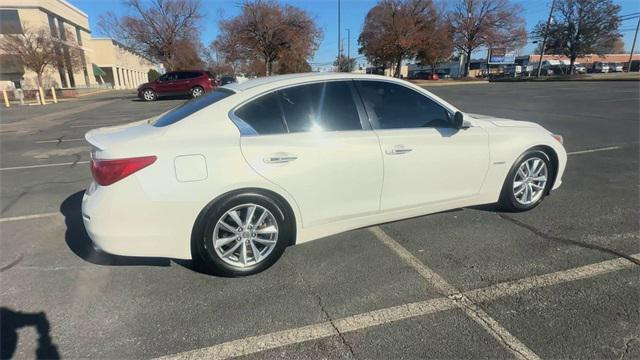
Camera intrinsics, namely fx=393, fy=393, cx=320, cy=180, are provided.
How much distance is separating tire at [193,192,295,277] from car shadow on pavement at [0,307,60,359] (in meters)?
1.05

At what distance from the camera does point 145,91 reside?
86.1ft

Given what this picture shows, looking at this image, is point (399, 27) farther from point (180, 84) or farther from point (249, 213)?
point (249, 213)

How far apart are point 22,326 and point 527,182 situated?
15.5 feet

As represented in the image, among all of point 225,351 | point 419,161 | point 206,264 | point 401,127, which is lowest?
point 225,351

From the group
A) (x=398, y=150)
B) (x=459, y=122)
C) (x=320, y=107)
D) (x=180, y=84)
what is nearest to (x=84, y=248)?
(x=320, y=107)

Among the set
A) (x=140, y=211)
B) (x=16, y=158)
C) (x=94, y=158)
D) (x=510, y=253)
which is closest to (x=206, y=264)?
(x=140, y=211)

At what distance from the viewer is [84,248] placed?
382 cm

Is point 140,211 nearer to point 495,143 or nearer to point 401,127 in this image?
point 401,127

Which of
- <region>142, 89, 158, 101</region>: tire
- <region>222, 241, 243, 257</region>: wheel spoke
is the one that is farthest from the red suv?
<region>222, 241, 243, 257</region>: wheel spoke

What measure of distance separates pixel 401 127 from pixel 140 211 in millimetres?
2309

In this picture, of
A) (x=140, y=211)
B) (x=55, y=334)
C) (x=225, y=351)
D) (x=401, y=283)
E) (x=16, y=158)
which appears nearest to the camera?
(x=225, y=351)

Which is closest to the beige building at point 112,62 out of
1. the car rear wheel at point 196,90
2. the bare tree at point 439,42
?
the car rear wheel at point 196,90

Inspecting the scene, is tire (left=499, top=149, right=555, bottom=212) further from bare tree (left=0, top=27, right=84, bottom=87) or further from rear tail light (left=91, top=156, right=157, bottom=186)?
bare tree (left=0, top=27, right=84, bottom=87)

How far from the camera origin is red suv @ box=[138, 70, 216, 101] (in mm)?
25797
